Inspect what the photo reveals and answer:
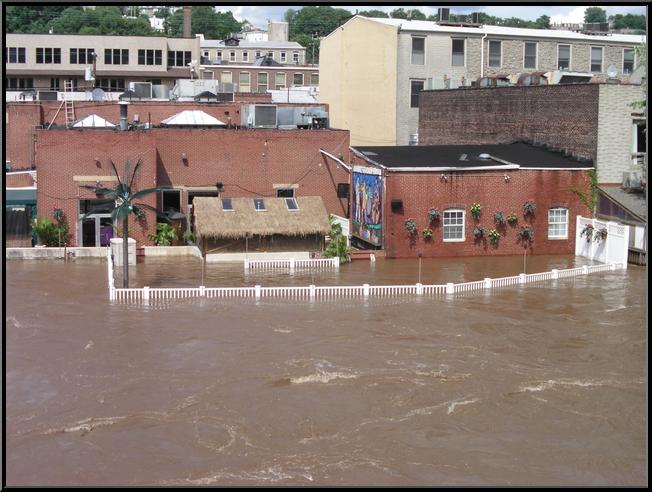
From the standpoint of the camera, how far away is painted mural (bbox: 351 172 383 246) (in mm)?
39000

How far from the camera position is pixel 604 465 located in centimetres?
1734

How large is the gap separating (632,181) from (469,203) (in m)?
6.72

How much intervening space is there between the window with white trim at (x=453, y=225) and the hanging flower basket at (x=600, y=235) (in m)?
5.06

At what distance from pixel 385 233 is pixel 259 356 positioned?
15.5 metres

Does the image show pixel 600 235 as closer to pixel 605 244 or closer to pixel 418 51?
pixel 605 244

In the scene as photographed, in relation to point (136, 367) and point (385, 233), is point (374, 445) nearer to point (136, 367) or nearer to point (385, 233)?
point (136, 367)

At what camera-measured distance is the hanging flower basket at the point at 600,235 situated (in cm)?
3734

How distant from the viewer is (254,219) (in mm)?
38438

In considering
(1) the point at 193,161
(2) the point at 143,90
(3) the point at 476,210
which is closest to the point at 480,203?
(3) the point at 476,210

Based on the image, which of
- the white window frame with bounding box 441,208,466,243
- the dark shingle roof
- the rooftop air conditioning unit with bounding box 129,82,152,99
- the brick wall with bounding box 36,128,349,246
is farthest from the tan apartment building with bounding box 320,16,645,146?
the white window frame with bounding box 441,208,466,243

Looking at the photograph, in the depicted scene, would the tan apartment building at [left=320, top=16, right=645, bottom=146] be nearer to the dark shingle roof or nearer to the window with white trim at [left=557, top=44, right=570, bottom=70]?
the window with white trim at [left=557, top=44, right=570, bottom=70]

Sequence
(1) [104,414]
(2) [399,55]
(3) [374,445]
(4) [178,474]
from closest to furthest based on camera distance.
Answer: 1. (4) [178,474]
2. (3) [374,445]
3. (1) [104,414]
4. (2) [399,55]

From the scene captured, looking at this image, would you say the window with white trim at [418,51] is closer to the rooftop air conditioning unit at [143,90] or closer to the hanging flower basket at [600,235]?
the rooftop air conditioning unit at [143,90]

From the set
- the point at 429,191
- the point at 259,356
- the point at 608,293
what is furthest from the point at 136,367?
the point at 429,191
